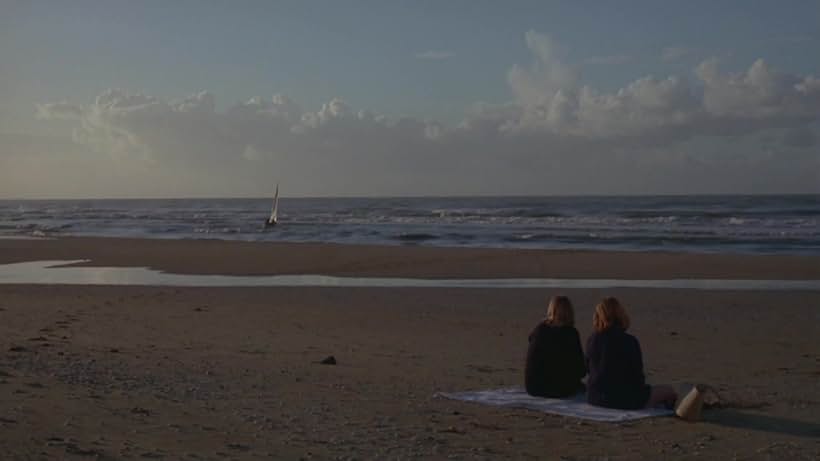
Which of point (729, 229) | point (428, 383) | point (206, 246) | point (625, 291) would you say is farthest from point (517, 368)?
point (729, 229)

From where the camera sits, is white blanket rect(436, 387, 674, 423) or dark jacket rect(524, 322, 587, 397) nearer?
white blanket rect(436, 387, 674, 423)

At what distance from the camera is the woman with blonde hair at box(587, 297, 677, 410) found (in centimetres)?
646

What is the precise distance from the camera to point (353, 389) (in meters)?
7.41

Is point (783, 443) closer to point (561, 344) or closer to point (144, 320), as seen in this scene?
point (561, 344)

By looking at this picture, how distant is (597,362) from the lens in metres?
6.61

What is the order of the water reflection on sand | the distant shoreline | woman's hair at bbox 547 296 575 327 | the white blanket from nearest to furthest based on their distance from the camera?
the white blanket
woman's hair at bbox 547 296 575 327
the water reflection on sand
the distant shoreline

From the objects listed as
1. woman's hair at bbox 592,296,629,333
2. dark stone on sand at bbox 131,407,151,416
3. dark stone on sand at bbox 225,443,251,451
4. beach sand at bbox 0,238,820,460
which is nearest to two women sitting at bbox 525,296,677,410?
woman's hair at bbox 592,296,629,333

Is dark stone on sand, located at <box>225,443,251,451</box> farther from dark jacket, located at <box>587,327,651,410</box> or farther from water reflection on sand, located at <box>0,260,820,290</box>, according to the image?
water reflection on sand, located at <box>0,260,820,290</box>

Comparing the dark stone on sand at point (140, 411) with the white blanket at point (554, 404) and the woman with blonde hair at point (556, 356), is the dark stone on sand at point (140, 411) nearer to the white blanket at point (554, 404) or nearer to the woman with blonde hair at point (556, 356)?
the white blanket at point (554, 404)

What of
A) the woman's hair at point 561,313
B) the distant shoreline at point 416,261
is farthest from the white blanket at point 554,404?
the distant shoreline at point 416,261

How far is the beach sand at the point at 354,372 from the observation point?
217 inches

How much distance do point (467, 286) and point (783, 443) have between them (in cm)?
1152

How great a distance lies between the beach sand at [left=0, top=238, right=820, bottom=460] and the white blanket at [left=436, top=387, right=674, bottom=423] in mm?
107

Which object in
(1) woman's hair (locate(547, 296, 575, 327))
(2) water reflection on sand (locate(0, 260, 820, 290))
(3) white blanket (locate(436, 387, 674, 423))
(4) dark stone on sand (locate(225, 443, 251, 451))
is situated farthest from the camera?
(2) water reflection on sand (locate(0, 260, 820, 290))
